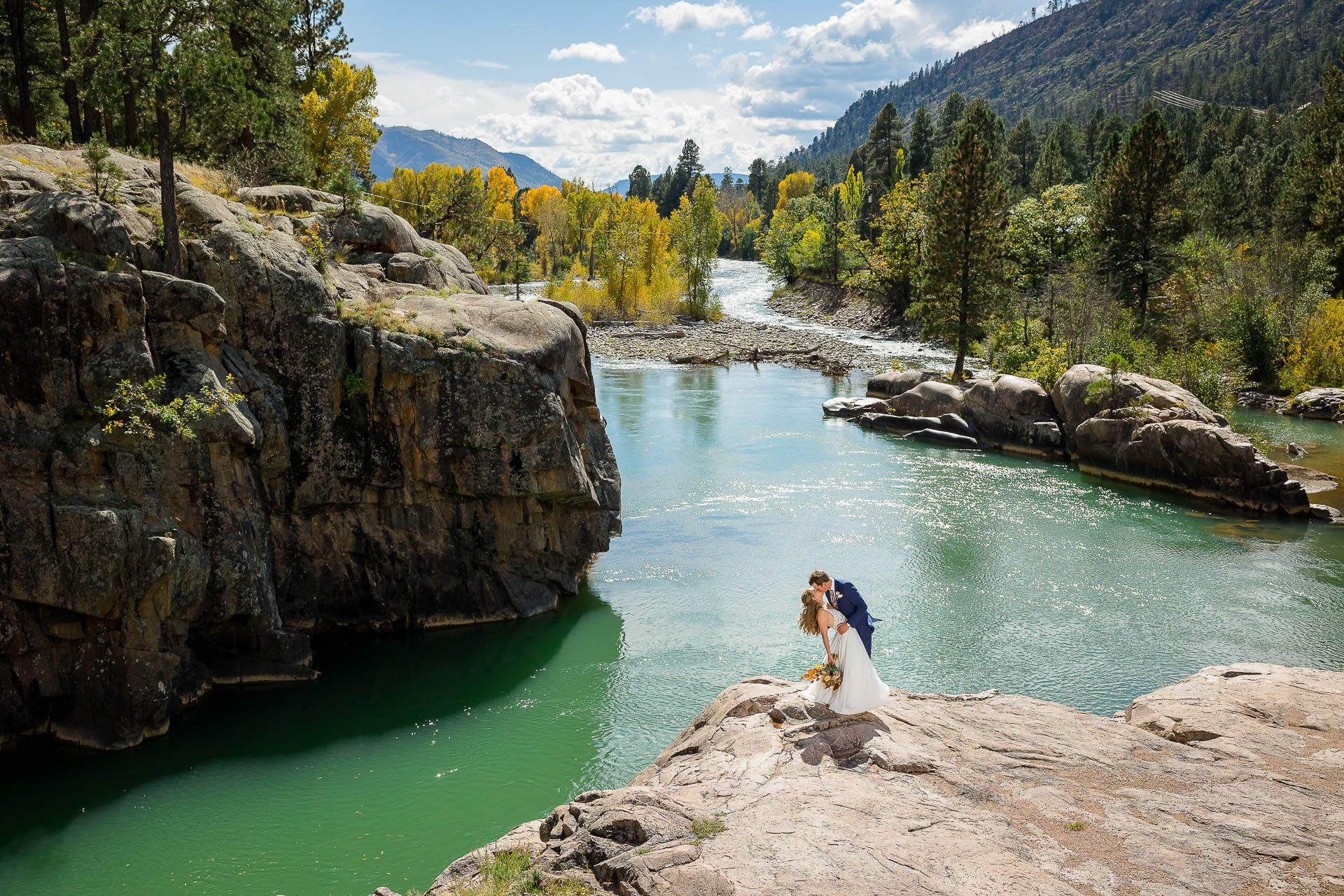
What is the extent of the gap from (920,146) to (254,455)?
87.0m

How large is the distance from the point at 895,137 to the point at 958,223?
198 ft

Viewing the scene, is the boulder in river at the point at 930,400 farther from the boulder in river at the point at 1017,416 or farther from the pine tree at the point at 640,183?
the pine tree at the point at 640,183

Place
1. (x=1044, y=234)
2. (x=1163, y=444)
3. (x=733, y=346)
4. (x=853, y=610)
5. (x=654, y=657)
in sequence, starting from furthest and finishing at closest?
(x=733, y=346) < (x=1044, y=234) < (x=1163, y=444) < (x=654, y=657) < (x=853, y=610)

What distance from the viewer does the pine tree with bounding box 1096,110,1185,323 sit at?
44.5 meters

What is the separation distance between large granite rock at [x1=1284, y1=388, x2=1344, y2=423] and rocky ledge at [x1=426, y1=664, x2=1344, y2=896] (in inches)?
1448

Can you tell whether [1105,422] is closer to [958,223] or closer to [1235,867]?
[958,223]

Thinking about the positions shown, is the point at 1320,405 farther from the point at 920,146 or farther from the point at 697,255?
the point at 920,146

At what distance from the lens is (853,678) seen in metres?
10.1

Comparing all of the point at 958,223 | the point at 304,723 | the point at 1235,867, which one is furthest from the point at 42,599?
the point at 958,223

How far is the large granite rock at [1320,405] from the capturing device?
40.0 metres

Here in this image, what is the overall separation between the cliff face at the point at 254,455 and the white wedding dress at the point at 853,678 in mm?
9884

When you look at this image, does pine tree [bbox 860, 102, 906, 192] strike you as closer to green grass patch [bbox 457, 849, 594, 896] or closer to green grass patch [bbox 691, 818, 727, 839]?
green grass patch [bbox 691, 818, 727, 839]

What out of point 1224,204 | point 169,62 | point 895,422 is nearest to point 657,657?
point 169,62

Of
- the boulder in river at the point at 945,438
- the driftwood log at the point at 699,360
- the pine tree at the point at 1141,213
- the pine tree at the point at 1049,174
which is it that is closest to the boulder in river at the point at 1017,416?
the boulder in river at the point at 945,438
